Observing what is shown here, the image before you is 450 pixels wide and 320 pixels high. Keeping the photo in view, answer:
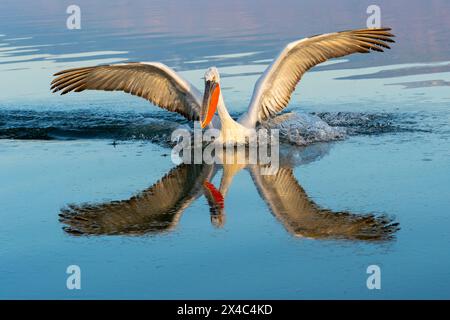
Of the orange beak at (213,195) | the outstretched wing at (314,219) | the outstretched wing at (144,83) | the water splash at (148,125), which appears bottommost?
the outstretched wing at (314,219)

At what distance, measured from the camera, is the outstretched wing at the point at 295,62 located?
10281 millimetres

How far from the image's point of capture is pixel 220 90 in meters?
10.3

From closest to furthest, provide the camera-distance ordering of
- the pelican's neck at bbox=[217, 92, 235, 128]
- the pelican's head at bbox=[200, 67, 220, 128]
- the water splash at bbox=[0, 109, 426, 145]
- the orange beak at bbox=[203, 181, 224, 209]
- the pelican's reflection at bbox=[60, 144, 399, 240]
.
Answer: the pelican's reflection at bbox=[60, 144, 399, 240]
the orange beak at bbox=[203, 181, 224, 209]
the pelican's head at bbox=[200, 67, 220, 128]
the pelican's neck at bbox=[217, 92, 235, 128]
the water splash at bbox=[0, 109, 426, 145]

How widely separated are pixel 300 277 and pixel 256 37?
35.4 ft

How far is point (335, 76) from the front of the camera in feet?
43.7

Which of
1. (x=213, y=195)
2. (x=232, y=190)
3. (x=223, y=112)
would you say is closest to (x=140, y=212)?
(x=213, y=195)

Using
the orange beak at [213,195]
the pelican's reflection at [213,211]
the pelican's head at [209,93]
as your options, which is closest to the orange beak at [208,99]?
the pelican's head at [209,93]

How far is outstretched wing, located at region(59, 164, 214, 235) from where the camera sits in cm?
740

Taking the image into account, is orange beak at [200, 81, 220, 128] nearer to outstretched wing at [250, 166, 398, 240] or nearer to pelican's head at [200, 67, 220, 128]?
pelican's head at [200, 67, 220, 128]

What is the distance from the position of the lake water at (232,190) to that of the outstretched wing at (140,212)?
→ 0.06 ft

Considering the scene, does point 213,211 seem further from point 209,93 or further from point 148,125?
point 148,125

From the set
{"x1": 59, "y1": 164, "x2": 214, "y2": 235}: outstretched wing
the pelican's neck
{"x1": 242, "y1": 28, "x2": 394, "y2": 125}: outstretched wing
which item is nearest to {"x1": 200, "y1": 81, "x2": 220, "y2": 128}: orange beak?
the pelican's neck

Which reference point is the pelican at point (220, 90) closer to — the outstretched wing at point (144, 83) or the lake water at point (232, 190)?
the outstretched wing at point (144, 83)
